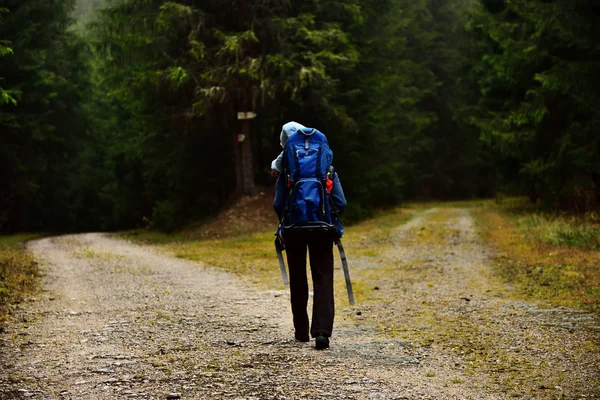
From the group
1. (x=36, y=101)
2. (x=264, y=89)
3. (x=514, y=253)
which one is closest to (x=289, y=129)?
(x=514, y=253)

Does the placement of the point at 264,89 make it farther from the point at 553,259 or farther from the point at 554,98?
the point at 553,259

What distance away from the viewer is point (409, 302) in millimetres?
9094

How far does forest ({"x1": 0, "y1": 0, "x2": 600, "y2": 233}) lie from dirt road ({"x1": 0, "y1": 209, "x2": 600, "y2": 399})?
607cm

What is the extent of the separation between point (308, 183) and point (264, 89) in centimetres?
1657

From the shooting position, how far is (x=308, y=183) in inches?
238

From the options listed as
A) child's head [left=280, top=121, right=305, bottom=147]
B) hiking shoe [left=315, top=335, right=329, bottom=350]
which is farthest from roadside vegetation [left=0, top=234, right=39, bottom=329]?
child's head [left=280, top=121, right=305, bottom=147]

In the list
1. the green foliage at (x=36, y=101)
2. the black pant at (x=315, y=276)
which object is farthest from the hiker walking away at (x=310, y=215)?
the green foliage at (x=36, y=101)

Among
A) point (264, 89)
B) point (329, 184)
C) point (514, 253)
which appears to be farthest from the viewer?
point (264, 89)

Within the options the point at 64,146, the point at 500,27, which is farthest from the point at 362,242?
the point at 64,146

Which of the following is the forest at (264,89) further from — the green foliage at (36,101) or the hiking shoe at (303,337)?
the hiking shoe at (303,337)

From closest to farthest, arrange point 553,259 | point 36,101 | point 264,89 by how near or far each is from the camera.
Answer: point 553,259 → point 264,89 → point 36,101

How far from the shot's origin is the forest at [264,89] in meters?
20.9

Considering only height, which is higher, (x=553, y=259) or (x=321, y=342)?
(x=321, y=342)

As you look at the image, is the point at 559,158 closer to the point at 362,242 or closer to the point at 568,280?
the point at 362,242
